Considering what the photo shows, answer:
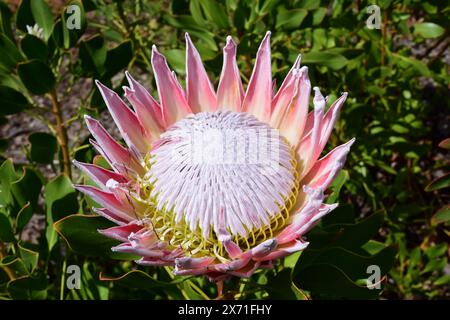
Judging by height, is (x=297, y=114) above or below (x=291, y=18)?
below

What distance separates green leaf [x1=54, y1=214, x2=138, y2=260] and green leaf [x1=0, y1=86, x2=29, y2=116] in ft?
2.82

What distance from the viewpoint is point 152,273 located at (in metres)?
3.12

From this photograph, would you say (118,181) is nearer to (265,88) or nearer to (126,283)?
(126,283)

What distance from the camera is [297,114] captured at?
71.7 inches

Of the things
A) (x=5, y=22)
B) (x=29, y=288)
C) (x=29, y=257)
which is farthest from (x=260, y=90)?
(x=5, y=22)

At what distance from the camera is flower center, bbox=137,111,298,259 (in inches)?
67.2

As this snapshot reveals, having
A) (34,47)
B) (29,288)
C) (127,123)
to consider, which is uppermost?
(34,47)

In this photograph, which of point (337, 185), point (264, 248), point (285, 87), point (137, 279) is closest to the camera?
point (264, 248)

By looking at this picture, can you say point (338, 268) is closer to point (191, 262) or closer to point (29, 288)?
point (191, 262)

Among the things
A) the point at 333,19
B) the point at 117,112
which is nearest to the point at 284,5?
the point at 333,19

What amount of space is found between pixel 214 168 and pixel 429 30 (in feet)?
5.88

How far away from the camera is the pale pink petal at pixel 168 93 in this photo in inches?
73.7

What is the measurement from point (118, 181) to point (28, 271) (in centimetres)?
65

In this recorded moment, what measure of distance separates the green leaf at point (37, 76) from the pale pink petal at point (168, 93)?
1.90ft
